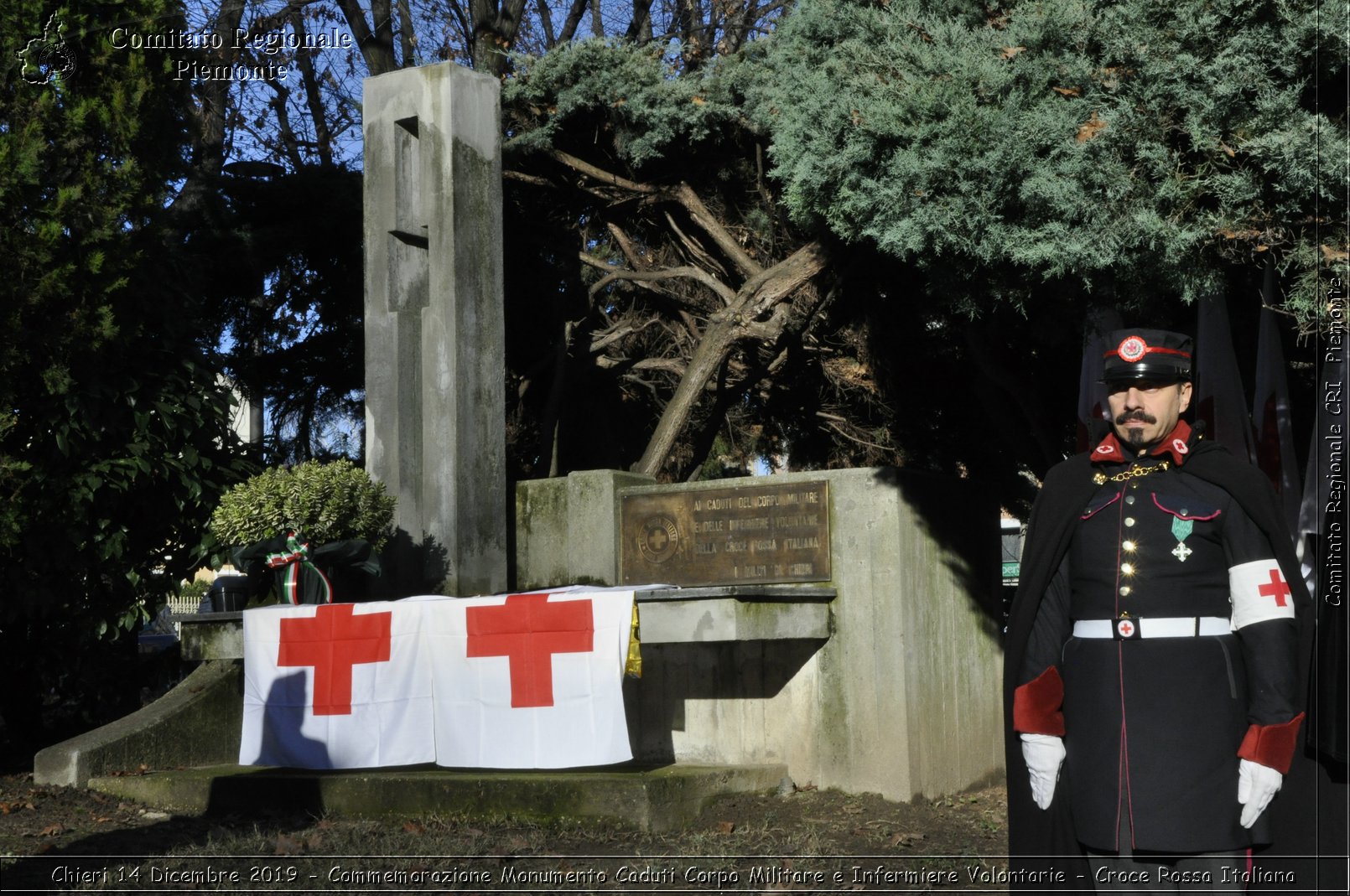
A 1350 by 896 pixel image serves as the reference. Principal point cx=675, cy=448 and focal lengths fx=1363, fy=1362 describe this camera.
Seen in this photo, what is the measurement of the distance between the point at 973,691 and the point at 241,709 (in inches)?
183

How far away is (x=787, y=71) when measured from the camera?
764cm

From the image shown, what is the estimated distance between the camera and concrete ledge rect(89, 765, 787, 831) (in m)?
6.78

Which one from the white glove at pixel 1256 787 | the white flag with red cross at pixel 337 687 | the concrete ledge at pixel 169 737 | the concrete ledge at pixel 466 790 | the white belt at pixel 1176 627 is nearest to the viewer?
the white glove at pixel 1256 787

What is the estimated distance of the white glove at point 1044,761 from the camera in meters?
4.00

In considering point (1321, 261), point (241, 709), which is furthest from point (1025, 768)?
point (241, 709)

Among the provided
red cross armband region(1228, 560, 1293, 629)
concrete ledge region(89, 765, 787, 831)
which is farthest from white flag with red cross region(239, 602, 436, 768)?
red cross armband region(1228, 560, 1293, 629)

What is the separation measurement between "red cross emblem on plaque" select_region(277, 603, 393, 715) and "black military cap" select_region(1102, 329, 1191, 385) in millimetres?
4712

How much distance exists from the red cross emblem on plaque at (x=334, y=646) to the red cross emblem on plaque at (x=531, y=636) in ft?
2.13

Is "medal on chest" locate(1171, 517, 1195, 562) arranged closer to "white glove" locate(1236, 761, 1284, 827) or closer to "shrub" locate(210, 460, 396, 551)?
"white glove" locate(1236, 761, 1284, 827)

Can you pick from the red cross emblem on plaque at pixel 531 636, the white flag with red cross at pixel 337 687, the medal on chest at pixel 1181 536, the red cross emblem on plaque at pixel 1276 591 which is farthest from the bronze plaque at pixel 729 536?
the red cross emblem on plaque at pixel 1276 591

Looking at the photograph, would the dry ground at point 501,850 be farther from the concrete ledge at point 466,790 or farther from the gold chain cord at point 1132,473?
the gold chain cord at point 1132,473

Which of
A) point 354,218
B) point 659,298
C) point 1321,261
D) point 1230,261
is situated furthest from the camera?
point 659,298

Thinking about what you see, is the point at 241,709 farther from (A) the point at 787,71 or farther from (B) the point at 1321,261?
(B) the point at 1321,261

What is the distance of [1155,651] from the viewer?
3885 millimetres
